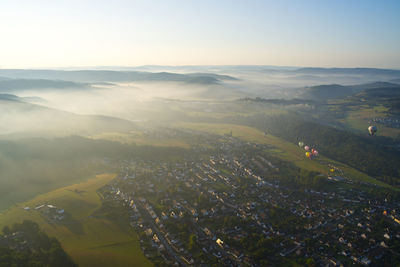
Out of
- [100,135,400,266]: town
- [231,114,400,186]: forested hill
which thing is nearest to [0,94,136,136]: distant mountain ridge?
[100,135,400,266]: town

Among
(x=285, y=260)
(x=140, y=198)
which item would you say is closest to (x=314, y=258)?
(x=285, y=260)

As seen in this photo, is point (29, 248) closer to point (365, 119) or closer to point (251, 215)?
point (251, 215)

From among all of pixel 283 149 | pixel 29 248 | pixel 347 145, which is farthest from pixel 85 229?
pixel 347 145

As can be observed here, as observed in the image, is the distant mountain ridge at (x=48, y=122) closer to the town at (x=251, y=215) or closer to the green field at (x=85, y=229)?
the town at (x=251, y=215)

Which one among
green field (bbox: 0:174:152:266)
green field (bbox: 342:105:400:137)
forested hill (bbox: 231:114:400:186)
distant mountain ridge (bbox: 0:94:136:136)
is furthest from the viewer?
green field (bbox: 342:105:400:137)

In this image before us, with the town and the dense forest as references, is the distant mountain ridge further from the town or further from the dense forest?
the dense forest

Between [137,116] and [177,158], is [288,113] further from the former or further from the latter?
[177,158]

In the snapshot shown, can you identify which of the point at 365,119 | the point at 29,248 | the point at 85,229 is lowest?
the point at 85,229
